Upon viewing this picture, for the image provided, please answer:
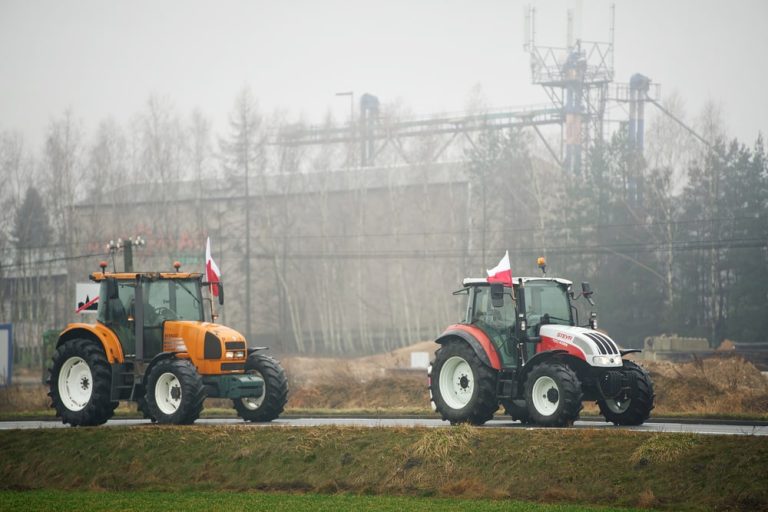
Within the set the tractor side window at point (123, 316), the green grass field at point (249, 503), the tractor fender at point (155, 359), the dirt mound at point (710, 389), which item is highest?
the tractor side window at point (123, 316)

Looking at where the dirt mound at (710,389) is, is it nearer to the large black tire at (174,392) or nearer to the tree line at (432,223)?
the large black tire at (174,392)

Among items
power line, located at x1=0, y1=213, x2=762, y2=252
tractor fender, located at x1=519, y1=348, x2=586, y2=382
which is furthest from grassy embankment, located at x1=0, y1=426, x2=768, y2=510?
power line, located at x1=0, y1=213, x2=762, y2=252

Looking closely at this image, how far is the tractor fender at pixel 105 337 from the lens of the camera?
2302 cm

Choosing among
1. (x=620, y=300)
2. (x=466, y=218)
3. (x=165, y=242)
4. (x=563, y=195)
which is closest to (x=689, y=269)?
(x=620, y=300)

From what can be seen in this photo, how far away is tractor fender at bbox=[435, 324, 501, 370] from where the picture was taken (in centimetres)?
2127

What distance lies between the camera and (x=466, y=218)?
234ft

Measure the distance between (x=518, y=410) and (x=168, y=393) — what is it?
6904mm

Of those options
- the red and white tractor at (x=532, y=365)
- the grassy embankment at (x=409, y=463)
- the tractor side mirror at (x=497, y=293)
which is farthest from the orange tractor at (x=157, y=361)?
the tractor side mirror at (x=497, y=293)

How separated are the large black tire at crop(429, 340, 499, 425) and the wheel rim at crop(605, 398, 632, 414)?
2107 mm

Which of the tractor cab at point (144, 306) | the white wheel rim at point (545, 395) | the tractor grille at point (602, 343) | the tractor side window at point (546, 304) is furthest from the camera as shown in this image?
the tractor cab at point (144, 306)

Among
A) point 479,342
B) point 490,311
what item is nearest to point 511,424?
point 479,342

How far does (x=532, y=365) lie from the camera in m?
20.8

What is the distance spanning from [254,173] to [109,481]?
53689mm

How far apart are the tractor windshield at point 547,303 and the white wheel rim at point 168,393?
23.1 feet
